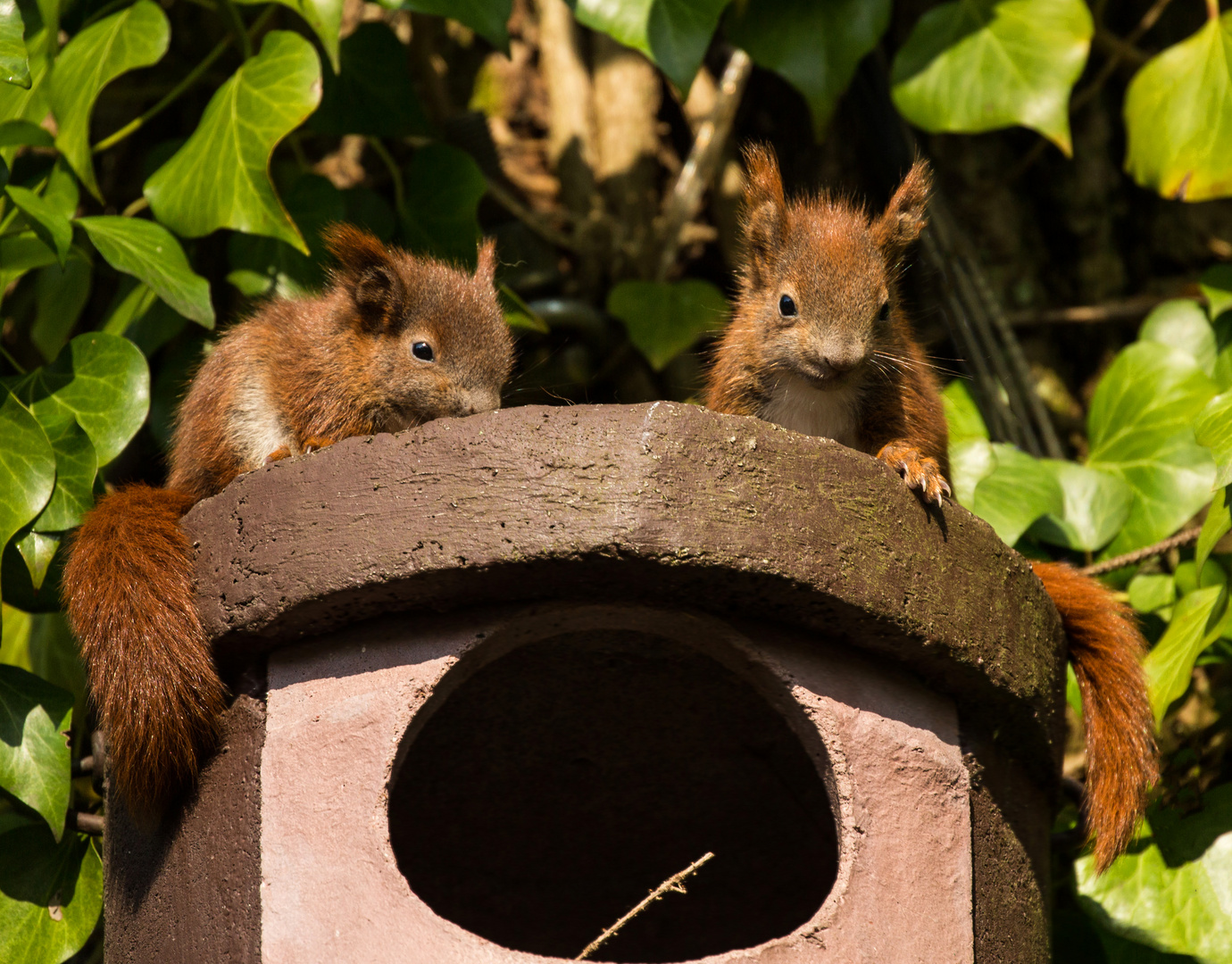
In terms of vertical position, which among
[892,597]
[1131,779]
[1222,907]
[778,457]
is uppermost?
[778,457]

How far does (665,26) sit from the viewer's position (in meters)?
2.91

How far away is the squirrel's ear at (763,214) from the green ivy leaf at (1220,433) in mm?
889

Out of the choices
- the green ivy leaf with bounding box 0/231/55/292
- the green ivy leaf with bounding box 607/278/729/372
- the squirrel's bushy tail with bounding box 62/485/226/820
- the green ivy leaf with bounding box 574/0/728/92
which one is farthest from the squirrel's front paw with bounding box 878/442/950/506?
the green ivy leaf with bounding box 0/231/55/292

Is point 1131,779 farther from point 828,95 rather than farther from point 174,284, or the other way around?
point 174,284

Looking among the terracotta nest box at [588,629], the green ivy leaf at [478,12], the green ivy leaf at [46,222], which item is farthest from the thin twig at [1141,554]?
the green ivy leaf at [46,222]

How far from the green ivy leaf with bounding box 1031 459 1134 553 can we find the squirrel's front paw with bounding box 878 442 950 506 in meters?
0.90

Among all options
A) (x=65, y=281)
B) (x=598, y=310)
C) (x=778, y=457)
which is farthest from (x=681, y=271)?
(x=778, y=457)

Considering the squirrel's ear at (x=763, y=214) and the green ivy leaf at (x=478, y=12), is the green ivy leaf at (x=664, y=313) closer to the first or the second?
the squirrel's ear at (x=763, y=214)

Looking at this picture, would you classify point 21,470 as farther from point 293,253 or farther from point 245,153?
point 293,253

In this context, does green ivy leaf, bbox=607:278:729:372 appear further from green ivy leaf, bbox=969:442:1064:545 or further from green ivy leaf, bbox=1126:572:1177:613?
green ivy leaf, bbox=1126:572:1177:613

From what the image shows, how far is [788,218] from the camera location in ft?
9.16

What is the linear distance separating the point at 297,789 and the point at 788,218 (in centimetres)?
152

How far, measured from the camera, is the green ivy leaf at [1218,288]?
3.35 m

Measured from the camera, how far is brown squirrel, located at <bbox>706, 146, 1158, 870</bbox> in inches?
91.7
